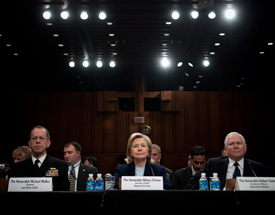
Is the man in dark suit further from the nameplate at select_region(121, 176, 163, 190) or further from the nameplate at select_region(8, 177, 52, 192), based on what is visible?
the nameplate at select_region(121, 176, 163, 190)

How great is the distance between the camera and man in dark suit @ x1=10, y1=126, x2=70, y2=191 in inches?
134

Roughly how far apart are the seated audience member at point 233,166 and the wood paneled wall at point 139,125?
26.9ft

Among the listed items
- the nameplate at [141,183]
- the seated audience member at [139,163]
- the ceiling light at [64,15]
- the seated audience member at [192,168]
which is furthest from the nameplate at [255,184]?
the ceiling light at [64,15]

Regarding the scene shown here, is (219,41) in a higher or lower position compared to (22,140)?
higher

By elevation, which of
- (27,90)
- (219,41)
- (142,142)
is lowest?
(142,142)

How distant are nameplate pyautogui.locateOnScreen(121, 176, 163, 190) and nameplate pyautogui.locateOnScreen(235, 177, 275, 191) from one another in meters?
0.68

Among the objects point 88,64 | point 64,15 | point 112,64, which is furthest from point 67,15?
point 112,64

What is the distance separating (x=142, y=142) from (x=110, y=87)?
29.6ft

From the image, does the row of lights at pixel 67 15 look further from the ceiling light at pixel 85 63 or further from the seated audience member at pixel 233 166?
the seated audience member at pixel 233 166
